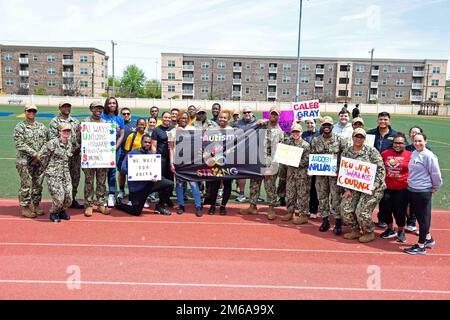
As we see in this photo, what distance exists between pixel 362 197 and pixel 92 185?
212 inches

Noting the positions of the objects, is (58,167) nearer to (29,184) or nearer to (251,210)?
(29,184)

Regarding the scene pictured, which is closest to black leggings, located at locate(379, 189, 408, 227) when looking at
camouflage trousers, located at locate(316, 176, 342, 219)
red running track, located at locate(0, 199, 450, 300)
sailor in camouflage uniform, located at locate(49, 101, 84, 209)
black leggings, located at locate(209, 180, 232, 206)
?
red running track, located at locate(0, 199, 450, 300)

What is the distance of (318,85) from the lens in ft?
273

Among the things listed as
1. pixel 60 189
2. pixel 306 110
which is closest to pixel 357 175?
pixel 306 110

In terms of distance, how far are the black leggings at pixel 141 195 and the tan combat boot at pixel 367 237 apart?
400cm

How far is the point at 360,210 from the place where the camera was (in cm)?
665

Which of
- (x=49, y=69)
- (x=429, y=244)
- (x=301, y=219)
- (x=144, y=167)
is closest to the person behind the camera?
(x=429, y=244)

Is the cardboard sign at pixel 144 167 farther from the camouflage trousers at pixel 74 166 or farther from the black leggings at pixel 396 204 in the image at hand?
the black leggings at pixel 396 204

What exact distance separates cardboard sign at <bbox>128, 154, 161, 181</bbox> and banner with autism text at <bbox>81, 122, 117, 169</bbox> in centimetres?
48

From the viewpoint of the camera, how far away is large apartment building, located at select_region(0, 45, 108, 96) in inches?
3327

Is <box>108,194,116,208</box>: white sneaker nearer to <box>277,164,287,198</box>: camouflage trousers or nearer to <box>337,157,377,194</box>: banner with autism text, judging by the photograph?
<box>277,164,287,198</box>: camouflage trousers

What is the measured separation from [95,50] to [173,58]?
690 inches

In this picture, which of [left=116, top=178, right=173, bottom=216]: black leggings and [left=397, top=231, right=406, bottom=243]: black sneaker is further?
[left=116, top=178, right=173, bottom=216]: black leggings

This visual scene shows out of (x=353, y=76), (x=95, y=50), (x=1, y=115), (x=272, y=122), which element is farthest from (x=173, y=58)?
(x=272, y=122)
